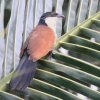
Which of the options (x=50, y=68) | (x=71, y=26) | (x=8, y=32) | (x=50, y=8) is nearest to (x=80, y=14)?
(x=71, y=26)

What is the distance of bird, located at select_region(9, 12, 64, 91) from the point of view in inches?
57.9

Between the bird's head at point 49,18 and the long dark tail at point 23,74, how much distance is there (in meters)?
0.37

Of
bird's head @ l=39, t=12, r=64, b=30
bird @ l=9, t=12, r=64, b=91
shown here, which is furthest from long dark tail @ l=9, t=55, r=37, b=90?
bird's head @ l=39, t=12, r=64, b=30

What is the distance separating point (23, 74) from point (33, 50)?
19cm

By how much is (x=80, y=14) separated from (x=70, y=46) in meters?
0.40

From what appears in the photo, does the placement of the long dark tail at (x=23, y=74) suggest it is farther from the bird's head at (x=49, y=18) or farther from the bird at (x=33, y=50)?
the bird's head at (x=49, y=18)

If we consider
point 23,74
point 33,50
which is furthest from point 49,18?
point 23,74

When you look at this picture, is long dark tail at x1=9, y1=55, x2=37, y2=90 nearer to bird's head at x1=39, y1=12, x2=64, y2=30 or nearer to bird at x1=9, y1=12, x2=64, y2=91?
bird at x1=9, y1=12, x2=64, y2=91

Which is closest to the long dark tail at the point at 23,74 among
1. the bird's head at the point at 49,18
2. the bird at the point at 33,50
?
the bird at the point at 33,50

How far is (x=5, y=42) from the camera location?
190 centimetres

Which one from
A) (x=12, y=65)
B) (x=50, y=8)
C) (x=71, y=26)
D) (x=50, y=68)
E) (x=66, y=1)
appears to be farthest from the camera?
(x=66, y=1)

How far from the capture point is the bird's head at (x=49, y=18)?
2022 millimetres

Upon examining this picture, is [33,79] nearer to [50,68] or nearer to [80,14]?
[50,68]

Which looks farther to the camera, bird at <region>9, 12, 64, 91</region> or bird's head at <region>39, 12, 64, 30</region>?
bird's head at <region>39, 12, 64, 30</region>
